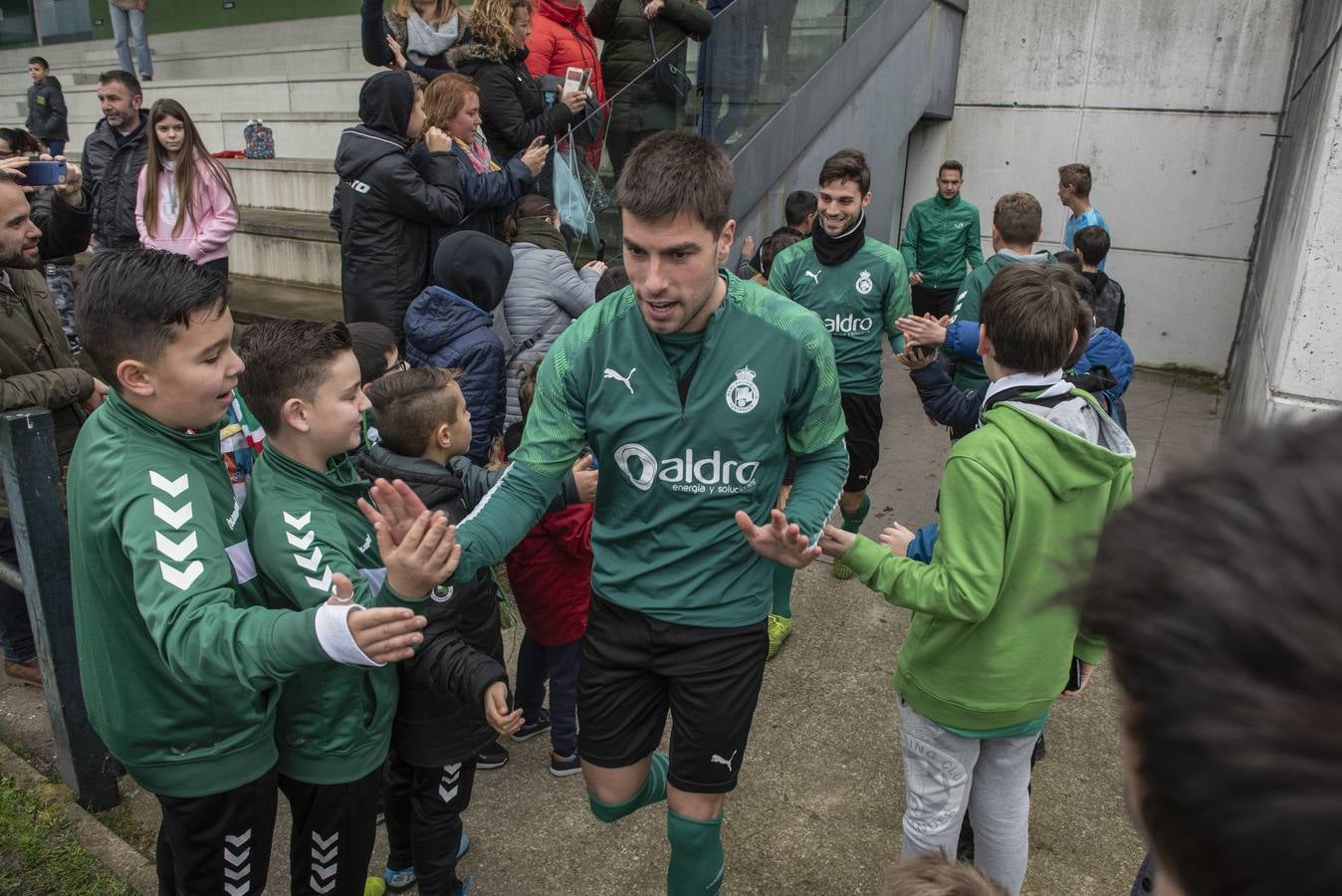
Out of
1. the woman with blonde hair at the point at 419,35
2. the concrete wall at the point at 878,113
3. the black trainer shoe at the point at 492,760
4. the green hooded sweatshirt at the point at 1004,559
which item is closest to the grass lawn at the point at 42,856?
the black trainer shoe at the point at 492,760

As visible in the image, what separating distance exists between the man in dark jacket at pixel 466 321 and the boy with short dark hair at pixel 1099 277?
340 cm

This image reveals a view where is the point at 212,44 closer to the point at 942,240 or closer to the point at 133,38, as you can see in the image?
the point at 133,38

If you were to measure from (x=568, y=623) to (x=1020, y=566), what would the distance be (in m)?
1.75

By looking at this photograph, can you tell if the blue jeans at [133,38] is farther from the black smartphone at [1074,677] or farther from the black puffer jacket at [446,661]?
the black smartphone at [1074,677]

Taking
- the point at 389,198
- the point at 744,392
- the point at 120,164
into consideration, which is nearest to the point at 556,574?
the point at 744,392

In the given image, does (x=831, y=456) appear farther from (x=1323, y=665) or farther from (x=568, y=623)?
(x=1323, y=665)

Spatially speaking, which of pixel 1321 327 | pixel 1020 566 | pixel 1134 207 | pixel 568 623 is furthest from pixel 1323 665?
pixel 1134 207

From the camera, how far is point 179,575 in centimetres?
198

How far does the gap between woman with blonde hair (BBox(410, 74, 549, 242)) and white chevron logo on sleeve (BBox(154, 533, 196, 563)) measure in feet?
11.7

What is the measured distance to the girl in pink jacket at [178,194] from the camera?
5797 millimetres

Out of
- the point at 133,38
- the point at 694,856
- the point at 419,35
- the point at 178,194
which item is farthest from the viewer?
the point at 133,38

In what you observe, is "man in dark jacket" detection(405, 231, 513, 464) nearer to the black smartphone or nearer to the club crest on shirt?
the club crest on shirt

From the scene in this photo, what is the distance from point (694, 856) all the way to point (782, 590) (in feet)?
6.63

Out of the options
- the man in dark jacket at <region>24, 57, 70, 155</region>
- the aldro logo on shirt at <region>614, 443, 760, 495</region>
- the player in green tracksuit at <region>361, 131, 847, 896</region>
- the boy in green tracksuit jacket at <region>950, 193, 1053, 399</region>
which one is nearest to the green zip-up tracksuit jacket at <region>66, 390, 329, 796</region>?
the player in green tracksuit at <region>361, 131, 847, 896</region>
